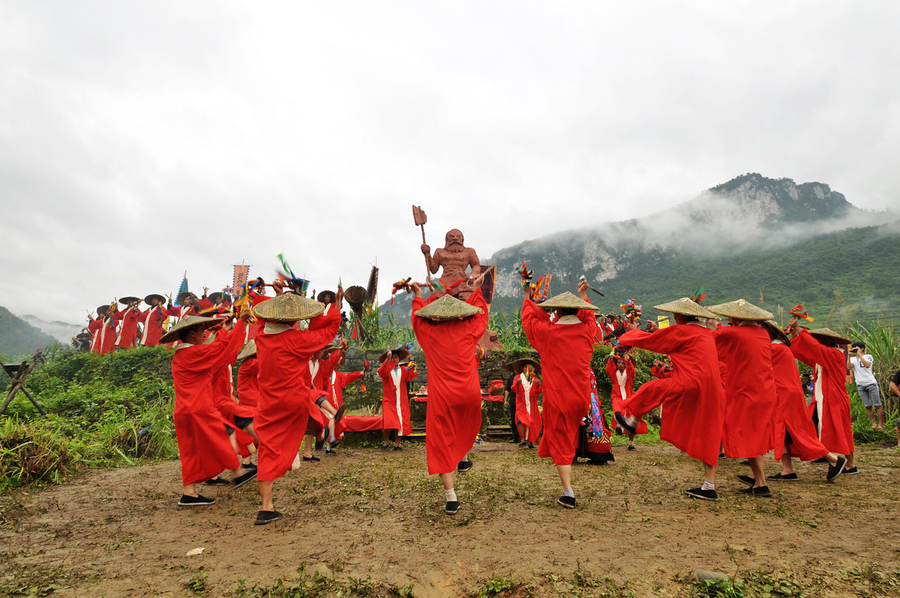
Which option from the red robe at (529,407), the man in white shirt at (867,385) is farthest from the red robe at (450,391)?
the man in white shirt at (867,385)

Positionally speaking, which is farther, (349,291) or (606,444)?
(349,291)

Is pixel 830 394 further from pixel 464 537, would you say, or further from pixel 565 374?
pixel 464 537

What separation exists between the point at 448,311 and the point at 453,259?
9453mm

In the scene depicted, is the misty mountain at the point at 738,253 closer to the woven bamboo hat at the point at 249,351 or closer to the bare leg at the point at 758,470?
the bare leg at the point at 758,470

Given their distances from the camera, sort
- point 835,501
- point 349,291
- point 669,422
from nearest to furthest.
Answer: point 835,501
point 669,422
point 349,291

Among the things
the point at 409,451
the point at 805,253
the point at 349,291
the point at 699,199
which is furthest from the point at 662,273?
the point at 409,451

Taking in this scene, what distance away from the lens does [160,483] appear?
587cm

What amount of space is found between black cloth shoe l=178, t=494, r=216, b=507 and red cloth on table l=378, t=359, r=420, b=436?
3.77 meters

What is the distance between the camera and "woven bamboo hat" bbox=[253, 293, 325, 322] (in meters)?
4.27

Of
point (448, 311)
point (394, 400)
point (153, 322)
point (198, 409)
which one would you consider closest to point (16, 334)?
point (153, 322)

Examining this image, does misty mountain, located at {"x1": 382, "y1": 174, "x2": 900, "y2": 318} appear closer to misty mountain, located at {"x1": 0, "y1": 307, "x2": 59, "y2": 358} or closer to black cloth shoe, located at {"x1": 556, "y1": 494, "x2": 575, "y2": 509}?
black cloth shoe, located at {"x1": 556, "y1": 494, "x2": 575, "y2": 509}

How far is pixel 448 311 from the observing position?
447 centimetres

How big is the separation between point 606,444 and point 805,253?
126 feet

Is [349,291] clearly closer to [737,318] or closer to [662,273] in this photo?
[737,318]
